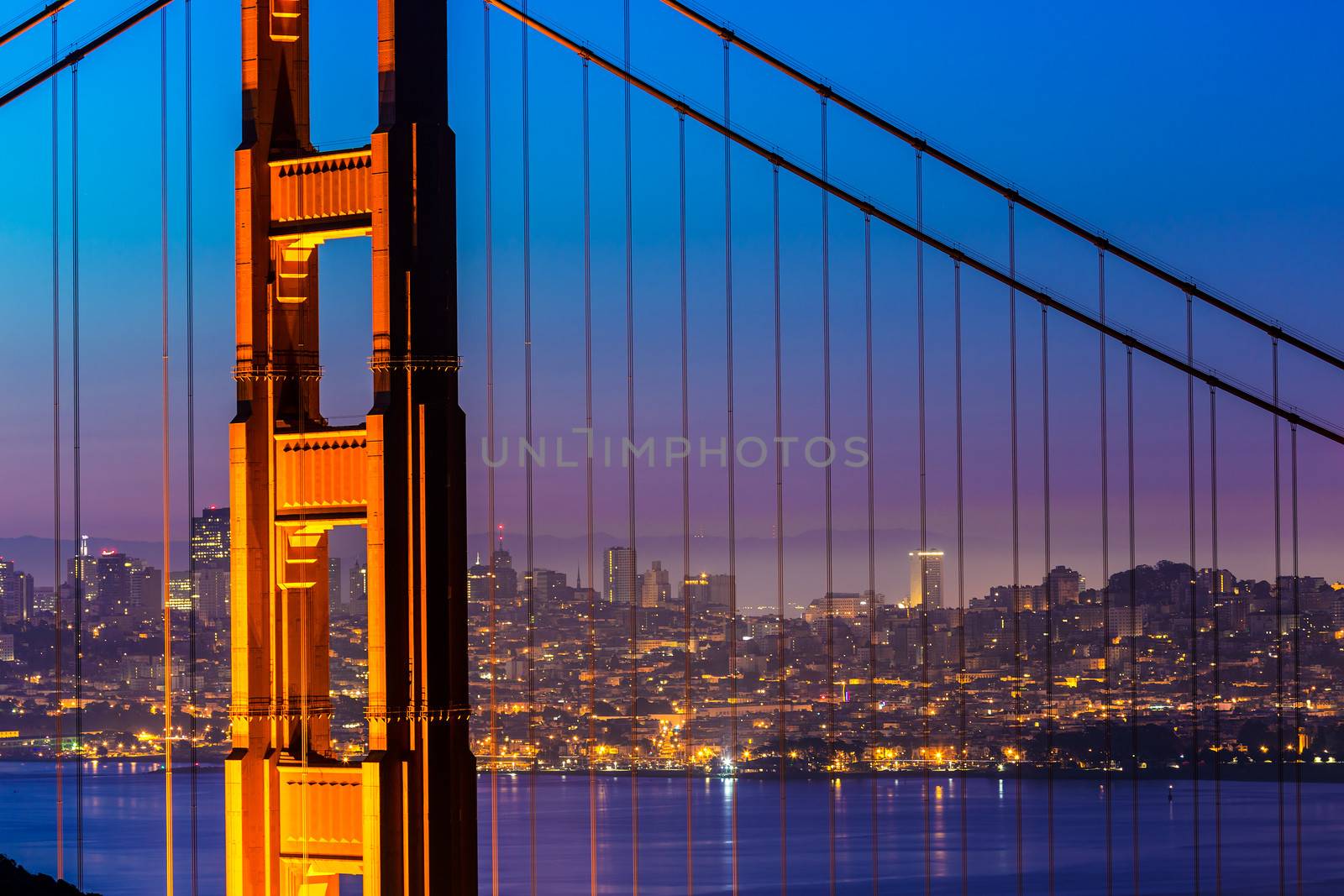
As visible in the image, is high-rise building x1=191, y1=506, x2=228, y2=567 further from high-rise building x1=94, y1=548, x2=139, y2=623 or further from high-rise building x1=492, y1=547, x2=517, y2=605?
high-rise building x1=94, y1=548, x2=139, y2=623

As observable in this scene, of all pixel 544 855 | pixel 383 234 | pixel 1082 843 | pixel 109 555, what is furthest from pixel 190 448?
pixel 1082 843

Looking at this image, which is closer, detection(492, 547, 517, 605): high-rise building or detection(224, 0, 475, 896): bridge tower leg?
detection(224, 0, 475, 896): bridge tower leg

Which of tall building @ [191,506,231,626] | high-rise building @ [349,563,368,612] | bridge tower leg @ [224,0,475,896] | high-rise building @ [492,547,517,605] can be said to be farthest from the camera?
high-rise building @ [492,547,517,605]

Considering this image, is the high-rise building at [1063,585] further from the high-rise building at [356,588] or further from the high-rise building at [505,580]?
the high-rise building at [356,588]

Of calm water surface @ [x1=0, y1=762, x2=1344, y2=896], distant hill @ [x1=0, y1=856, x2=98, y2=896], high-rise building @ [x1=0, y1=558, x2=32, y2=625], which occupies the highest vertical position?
high-rise building @ [x1=0, y1=558, x2=32, y2=625]

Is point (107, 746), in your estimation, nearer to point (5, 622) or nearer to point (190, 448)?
point (5, 622)

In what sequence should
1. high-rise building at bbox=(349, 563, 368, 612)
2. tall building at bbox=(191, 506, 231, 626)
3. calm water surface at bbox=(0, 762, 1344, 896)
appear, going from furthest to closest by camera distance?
calm water surface at bbox=(0, 762, 1344, 896), tall building at bbox=(191, 506, 231, 626), high-rise building at bbox=(349, 563, 368, 612)

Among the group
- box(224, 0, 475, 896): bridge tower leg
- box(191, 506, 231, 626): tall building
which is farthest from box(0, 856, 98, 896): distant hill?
box(224, 0, 475, 896): bridge tower leg
